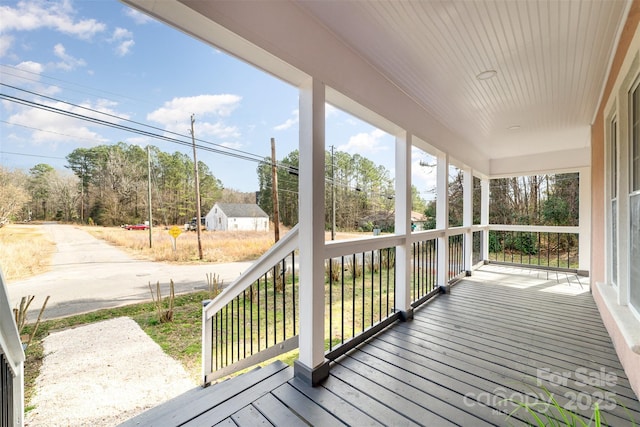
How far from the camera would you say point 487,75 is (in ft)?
7.84

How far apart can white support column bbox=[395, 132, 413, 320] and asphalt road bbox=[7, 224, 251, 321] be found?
17.5 ft

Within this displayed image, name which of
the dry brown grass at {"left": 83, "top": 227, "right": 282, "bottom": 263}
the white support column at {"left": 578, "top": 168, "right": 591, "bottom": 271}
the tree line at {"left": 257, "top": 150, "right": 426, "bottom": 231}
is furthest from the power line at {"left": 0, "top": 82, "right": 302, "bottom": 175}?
the white support column at {"left": 578, "top": 168, "right": 591, "bottom": 271}

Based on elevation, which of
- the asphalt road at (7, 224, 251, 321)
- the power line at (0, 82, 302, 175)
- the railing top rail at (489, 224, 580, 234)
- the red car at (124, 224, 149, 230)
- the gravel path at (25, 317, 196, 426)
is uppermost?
the power line at (0, 82, 302, 175)

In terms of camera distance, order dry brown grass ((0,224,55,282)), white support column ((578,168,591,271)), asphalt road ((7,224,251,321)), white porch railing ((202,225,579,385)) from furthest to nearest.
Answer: white support column ((578,168,591,271))
asphalt road ((7,224,251,321))
dry brown grass ((0,224,55,282))
white porch railing ((202,225,579,385))

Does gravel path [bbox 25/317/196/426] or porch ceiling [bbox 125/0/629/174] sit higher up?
porch ceiling [bbox 125/0/629/174]

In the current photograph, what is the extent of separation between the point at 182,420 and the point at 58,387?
129 inches

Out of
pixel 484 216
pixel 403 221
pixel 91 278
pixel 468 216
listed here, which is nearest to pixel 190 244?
pixel 91 278

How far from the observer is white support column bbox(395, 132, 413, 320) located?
2.73 m

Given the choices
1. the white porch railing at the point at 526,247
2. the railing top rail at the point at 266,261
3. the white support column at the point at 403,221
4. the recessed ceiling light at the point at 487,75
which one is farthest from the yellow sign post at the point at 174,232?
the white porch railing at the point at 526,247

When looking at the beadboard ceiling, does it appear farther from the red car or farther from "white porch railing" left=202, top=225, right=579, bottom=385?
the red car

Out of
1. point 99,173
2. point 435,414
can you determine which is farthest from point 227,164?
point 435,414

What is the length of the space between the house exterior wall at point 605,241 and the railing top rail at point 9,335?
3196mm

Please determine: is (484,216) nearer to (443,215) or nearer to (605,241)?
(443,215)

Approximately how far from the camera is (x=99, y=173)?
16.6 ft
